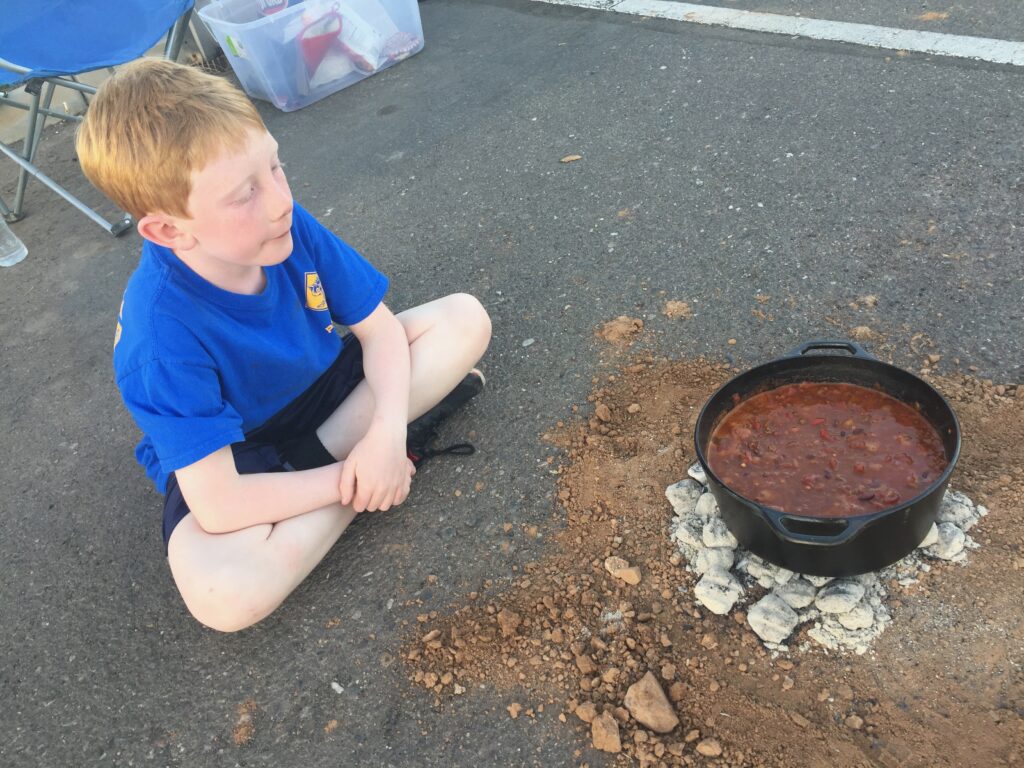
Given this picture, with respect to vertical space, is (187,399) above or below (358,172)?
above

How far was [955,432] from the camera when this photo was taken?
1624 mm

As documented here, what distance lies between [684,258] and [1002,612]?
1.55m

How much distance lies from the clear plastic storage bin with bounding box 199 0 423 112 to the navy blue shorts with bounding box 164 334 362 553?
2.69m

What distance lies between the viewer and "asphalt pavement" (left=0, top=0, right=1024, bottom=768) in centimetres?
194

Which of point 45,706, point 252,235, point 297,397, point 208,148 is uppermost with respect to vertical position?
point 208,148

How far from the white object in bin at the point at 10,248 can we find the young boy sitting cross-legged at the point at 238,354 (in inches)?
91.9

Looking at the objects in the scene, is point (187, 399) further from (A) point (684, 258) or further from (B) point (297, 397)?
(A) point (684, 258)

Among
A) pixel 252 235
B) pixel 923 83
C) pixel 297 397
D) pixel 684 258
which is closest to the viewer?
pixel 252 235

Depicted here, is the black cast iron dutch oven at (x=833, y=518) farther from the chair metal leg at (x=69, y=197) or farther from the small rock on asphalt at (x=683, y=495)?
the chair metal leg at (x=69, y=197)

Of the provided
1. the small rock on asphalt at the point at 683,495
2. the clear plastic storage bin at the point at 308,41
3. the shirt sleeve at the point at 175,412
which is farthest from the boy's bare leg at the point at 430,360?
the clear plastic storage bin at the point at 308,41

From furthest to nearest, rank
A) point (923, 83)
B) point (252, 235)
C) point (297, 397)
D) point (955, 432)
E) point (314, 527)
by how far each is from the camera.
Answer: point (923, 83) < point (297, 397) < point (314, 527) < point (252, 235) < point (955, 432)

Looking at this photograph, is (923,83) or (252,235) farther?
(923,83)

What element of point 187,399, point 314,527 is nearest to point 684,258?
point 314,527

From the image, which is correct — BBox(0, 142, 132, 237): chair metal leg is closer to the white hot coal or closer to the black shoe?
the black shoe
